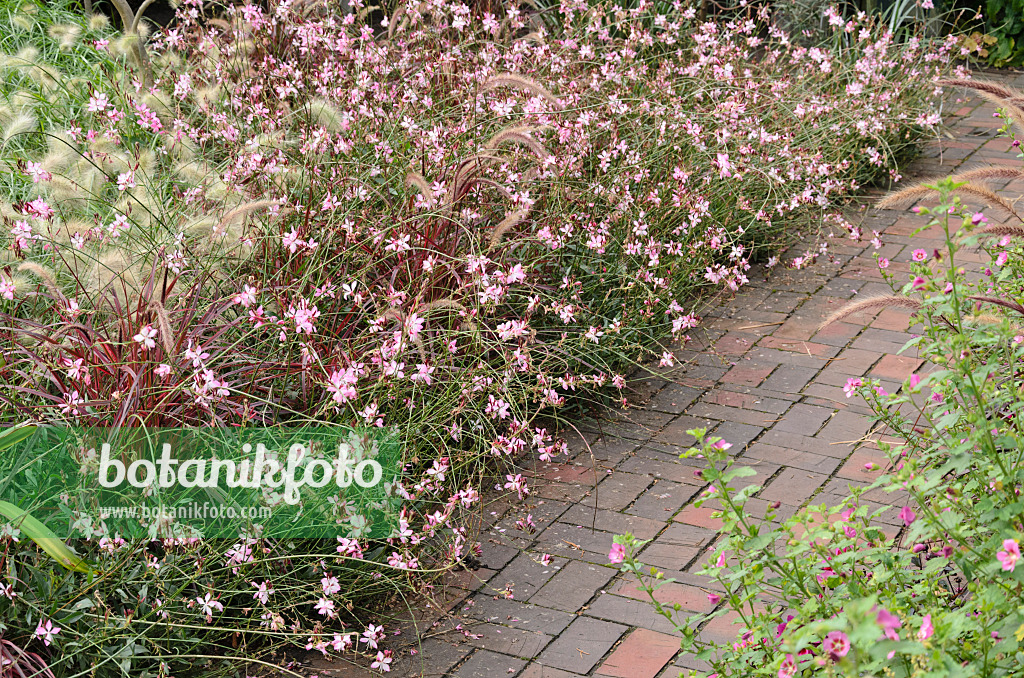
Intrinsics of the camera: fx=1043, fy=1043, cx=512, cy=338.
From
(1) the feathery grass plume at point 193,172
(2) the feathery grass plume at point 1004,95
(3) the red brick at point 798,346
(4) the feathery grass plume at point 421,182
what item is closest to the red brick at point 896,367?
(3) the red brick at point 798,346

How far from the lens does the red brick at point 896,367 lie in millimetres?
4219

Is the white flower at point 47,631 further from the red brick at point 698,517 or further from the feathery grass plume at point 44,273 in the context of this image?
the red brick at point 698,517

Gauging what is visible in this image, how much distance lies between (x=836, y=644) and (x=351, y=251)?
2.42 metres

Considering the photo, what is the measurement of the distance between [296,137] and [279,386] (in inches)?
73.3

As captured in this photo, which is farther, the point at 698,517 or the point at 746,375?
the point at 746,375

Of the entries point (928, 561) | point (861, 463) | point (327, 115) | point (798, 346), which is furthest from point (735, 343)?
point (928, 561)

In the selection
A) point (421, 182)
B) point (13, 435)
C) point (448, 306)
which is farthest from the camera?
point (421, 182)

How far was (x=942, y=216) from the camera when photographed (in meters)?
2.18

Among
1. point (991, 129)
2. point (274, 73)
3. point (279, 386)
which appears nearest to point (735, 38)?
point (991, 129)

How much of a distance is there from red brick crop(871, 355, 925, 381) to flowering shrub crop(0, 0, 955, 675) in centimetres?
72

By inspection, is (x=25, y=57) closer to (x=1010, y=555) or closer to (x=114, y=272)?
(x=114, y=272)

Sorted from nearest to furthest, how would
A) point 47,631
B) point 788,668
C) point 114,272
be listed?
point 788,668, point 47,631, point 114,272

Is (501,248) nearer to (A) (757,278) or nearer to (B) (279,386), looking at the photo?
(B) (279,386)

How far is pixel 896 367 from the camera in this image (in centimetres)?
428
